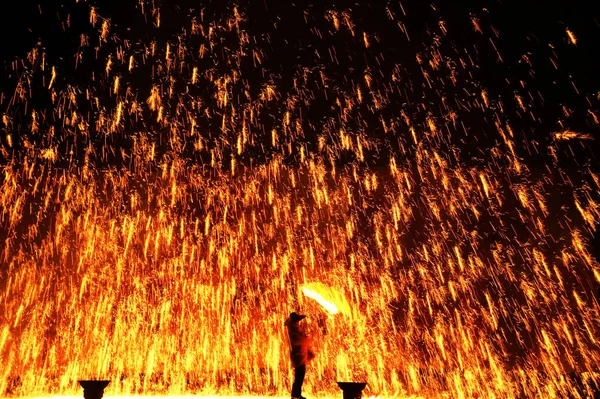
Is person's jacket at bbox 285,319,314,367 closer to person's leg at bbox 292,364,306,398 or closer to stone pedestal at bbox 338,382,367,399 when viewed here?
person's leg at bbox 292,364,306,398

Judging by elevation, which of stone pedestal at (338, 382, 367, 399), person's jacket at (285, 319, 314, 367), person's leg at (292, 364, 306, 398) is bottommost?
stone pedestal at (338, 382, 367, 399)

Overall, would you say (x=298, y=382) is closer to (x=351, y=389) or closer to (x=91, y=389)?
(x=351, y=389)

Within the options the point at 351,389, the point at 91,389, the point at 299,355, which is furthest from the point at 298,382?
the point at 91,389

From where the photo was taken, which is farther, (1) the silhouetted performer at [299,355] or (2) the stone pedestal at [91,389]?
(1) the silhouetted performer at [299,355]

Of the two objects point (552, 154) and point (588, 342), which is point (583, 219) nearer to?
point (552, 154)

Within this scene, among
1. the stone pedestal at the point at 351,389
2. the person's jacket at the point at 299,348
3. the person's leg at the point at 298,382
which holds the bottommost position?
the stone pedestal at the point at 351,389

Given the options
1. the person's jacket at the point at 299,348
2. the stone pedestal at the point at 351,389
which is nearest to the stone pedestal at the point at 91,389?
the person's jacket at the point at 299,348

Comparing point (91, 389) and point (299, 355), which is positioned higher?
point (299, 355)

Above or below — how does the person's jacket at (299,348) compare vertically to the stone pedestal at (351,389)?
above

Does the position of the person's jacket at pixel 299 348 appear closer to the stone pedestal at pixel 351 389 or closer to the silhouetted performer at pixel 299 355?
the silhouetted performer at pixel 299 355

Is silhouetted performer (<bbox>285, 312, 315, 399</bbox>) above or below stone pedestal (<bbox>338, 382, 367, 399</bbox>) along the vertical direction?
above

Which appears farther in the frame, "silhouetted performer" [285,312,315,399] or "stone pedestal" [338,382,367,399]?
"silhouetted performer" [285,312,315,399]

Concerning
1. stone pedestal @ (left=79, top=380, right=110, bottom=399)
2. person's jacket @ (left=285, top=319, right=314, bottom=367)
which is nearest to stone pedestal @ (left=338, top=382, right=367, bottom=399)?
person's jacket @ (left=285, top=319, right=314, bottom=367)

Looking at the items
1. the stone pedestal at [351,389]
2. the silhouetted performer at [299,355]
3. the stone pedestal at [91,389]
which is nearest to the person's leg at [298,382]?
A: the silhouetted performer at [299,355]
